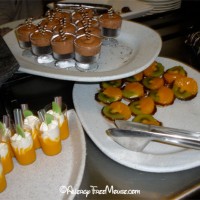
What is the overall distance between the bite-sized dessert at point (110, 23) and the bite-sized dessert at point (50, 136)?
47cm

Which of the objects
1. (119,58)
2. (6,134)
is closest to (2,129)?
(6,134)

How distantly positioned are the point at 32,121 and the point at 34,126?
14mm

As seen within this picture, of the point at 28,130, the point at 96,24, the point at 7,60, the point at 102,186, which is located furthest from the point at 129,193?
the point at 96,24

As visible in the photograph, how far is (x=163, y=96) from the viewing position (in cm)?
91

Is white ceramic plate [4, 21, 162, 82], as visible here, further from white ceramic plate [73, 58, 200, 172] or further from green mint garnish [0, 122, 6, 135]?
green mint garnish [0, 122, 6, 135]

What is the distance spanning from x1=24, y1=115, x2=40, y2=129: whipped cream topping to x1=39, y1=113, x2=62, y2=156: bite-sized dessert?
26 millimetres

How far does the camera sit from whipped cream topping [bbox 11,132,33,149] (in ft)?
2.36

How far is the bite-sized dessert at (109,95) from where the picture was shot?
908 mm

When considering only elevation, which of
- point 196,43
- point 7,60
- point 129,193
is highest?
point 7,60

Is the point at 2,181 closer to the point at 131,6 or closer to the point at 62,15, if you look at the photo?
the point at 62,15

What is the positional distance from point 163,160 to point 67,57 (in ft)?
1.52

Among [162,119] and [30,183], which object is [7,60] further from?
[162,119]

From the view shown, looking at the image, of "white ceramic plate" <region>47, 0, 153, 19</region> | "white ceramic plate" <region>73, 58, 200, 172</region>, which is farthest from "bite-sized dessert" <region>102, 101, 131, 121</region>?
"white ceramic plate" <region>47, 0, 153, 19</region>

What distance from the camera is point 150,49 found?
0.98m
